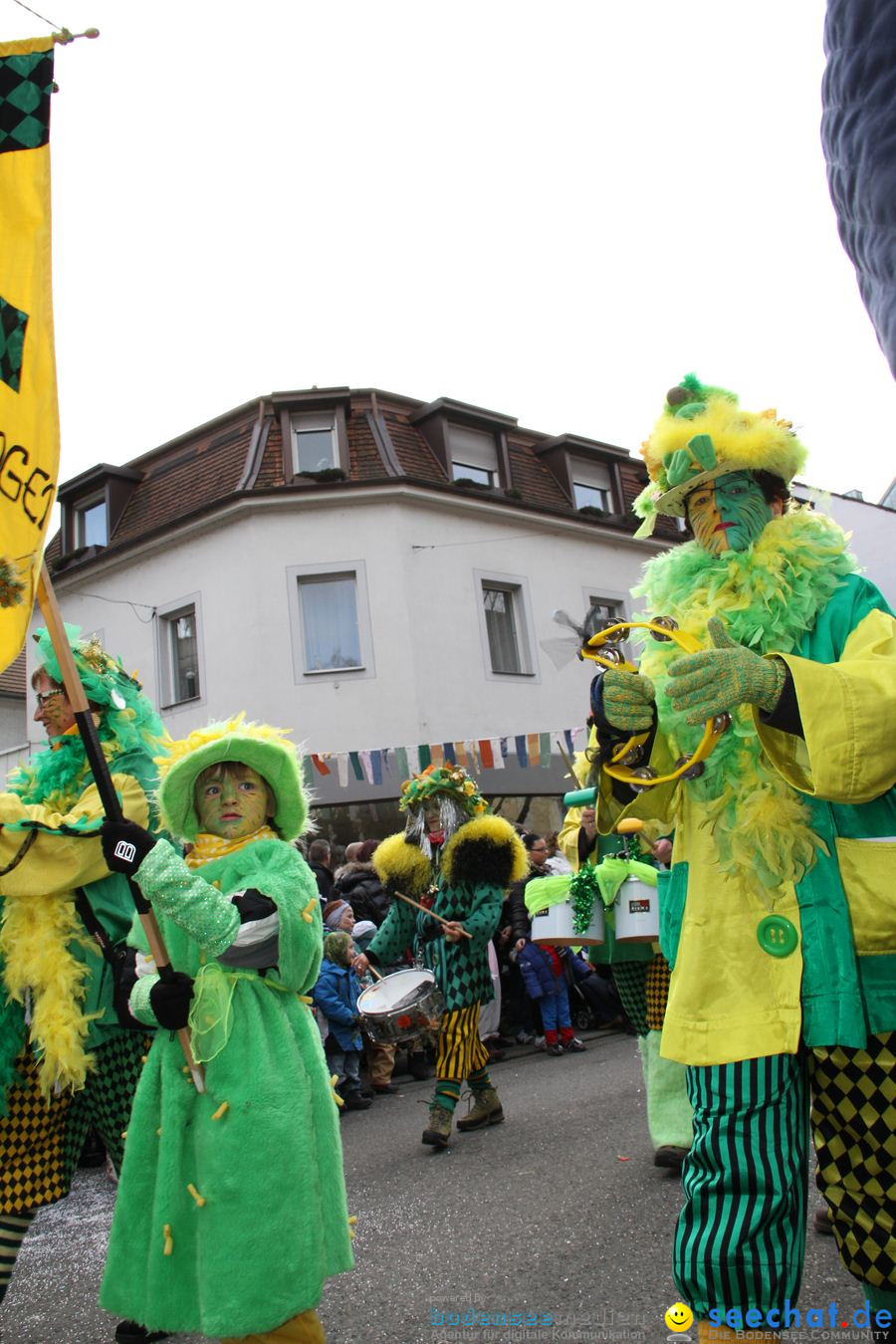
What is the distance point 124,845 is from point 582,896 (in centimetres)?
272

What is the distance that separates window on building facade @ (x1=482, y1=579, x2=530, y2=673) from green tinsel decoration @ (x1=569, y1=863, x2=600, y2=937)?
12.7m

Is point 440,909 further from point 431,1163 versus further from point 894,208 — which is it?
point 894,208

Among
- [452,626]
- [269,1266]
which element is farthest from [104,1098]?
[452,626]

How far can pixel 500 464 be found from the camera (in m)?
19.0

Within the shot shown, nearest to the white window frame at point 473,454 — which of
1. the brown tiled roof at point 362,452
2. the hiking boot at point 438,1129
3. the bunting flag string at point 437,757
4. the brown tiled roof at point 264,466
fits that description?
the brown tiled roof at point 264,466

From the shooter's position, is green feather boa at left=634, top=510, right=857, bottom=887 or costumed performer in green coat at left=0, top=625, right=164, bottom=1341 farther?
costumed performer in green coat at left=0, top=625, right=164, bottom=1341

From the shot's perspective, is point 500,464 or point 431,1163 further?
point 500,464

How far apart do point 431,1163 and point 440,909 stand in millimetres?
1454

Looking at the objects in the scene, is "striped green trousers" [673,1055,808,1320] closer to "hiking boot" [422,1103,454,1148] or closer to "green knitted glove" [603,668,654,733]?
"green knitted glove" [603,668,654,733]

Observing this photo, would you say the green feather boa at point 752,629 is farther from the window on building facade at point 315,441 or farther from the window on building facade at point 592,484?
the window on building facade at point 592,484

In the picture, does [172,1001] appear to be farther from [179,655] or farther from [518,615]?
[518,615]

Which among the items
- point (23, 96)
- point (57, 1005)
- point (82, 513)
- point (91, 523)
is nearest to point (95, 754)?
point (57, 1005)

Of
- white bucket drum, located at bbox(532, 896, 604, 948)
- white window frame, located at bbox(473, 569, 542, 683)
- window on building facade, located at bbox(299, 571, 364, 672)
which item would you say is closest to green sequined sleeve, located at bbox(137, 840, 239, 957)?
white bucket drum, located at bbox(532, 896, 604, 948)

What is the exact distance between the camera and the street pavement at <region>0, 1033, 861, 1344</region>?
299 centimetres
